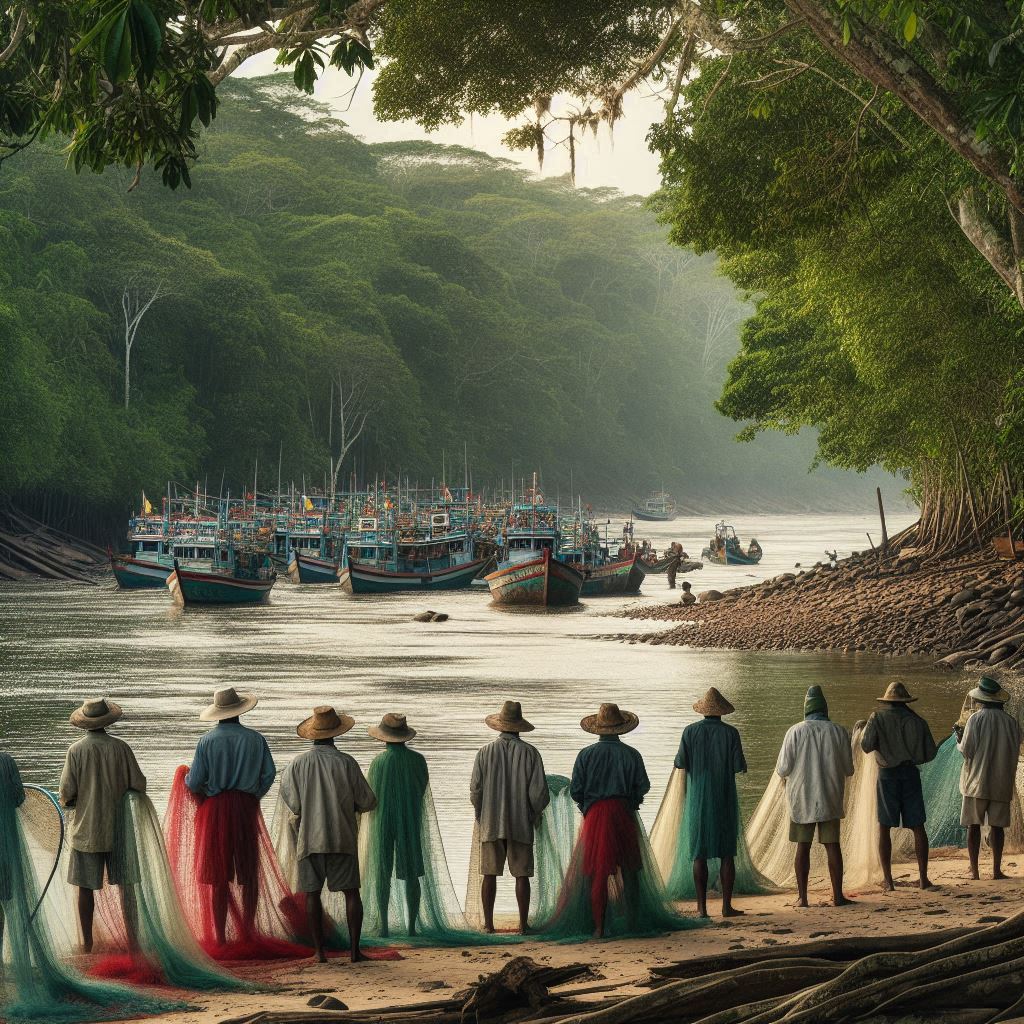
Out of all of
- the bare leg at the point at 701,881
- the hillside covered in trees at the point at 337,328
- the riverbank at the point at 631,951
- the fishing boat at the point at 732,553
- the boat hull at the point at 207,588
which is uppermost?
the hillside covered in trees at the point at 337,328

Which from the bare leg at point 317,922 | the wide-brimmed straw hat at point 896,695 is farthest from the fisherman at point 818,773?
the bare leg at point 317,922

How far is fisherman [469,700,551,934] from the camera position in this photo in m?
10.2

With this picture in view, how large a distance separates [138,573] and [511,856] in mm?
50035

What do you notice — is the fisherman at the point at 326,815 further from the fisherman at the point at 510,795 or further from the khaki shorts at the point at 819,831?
the khaki shorts at the point at 819,831

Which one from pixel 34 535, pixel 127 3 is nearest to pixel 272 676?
pixel 127 3

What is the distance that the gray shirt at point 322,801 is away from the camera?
9.59m

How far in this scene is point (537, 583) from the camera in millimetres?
53969

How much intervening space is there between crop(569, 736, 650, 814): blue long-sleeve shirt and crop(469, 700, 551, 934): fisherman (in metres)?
0.24

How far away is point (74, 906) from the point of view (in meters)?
9.50

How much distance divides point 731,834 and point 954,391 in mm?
22538

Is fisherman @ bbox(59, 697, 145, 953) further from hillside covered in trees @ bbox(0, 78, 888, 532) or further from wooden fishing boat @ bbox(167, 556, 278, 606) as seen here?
hillside covered in trees @ bbox(0, 78, 888, 532)

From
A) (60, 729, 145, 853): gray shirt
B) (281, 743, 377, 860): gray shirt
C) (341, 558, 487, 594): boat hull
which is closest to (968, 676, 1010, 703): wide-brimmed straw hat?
(281, 743, 377, 860): gray shirt

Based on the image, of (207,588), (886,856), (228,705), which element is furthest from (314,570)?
(228,705)

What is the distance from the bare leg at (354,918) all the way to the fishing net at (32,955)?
1.19 meters
